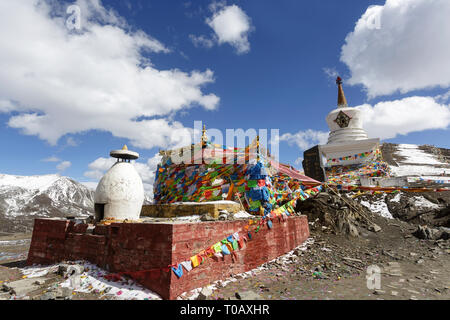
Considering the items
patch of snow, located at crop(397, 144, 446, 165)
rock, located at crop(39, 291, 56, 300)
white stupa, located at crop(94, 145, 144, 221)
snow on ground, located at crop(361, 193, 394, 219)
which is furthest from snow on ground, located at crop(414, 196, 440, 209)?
patch of snow, located at crop(397, 144, 446, 165)

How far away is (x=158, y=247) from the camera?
227 inches

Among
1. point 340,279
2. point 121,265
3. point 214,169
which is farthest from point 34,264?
point 340,279

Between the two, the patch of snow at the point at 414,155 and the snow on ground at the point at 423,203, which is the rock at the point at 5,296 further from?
the patch of snow at the point at 414,155

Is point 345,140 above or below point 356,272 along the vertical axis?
above

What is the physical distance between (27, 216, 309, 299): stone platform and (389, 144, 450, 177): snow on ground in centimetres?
2353

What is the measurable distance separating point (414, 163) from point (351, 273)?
1297 inches

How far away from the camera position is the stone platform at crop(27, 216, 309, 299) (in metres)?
5.64

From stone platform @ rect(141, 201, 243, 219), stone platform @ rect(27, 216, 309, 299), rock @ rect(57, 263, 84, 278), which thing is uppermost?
stone platform @ rect(141, 201, 243, 219)

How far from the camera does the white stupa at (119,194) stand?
8.99 m

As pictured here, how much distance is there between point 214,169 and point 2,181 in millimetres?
74137

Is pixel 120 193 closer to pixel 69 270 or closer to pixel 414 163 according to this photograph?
pixel 69 270

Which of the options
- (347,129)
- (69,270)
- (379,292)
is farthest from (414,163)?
(69,270)

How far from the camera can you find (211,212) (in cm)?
979

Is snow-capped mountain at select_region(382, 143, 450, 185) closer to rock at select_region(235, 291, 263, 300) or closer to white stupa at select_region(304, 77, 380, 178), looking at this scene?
white stupa at select_region(304, 77, 380, 178)
